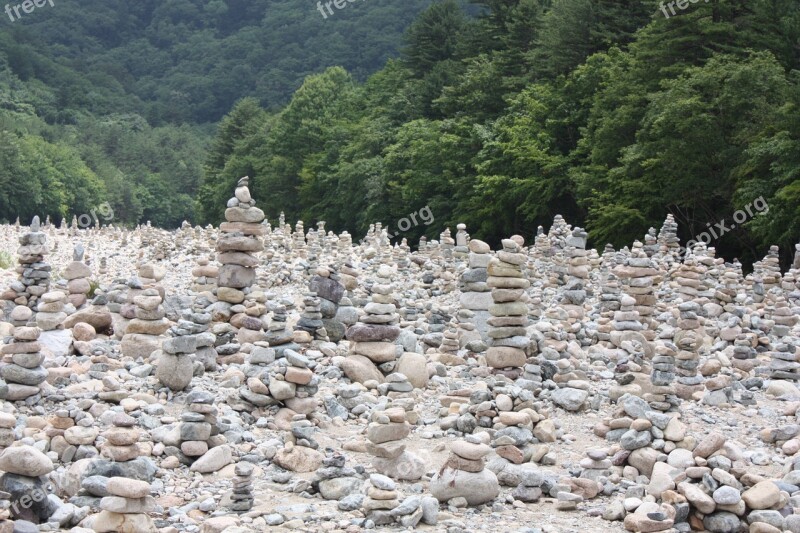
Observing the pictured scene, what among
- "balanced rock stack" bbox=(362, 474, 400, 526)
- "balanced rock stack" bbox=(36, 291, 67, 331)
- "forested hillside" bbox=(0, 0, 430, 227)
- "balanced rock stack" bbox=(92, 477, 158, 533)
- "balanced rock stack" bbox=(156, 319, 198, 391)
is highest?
"forested hillside" bbox=(0, 0, 430, 227)

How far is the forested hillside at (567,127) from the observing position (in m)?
26.3

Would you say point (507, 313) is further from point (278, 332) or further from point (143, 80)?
point (143, 80)

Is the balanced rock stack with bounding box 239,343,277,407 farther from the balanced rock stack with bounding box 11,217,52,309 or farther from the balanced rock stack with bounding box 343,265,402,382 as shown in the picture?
the balanced rock stack with bounding box 11,217,52,309

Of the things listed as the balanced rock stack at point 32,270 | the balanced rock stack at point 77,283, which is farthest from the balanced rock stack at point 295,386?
the balanced rock stack at point 32,270

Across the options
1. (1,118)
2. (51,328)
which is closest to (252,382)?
(51,328)

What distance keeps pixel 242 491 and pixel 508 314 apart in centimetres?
505

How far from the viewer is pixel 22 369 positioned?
9.30 metres

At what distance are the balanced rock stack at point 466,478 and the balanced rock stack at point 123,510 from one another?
2.04 m

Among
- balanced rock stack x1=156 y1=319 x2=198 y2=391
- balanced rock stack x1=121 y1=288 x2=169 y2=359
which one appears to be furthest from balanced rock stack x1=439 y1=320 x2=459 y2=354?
balanced rock stack x1=156 y1=319 x2=198 y2=391

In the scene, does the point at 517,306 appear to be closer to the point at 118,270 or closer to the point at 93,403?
the point at 93,403

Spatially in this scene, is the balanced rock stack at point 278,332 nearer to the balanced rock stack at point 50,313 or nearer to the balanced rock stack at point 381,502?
the balanced rock stack at point 50,313

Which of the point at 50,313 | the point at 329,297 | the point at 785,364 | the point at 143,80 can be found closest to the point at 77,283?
the point at 50,313

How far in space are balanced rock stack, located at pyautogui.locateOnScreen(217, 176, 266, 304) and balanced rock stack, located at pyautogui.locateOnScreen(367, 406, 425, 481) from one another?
6.01m

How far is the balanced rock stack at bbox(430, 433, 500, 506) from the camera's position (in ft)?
25.3
